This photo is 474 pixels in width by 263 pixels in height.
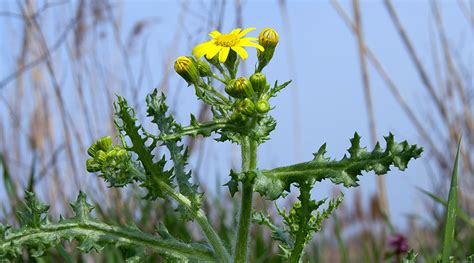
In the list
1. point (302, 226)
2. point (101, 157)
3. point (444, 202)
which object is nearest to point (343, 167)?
point (302, 226)

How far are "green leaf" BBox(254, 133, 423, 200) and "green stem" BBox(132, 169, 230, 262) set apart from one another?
160 mm

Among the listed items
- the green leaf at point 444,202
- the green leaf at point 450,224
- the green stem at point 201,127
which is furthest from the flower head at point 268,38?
the green leaf at point 444,202

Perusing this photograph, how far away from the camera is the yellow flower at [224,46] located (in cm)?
A: 135

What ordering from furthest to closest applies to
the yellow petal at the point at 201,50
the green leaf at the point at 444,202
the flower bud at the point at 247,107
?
the green leaf at the point at 444,202 → the yellow petal at the point at 201,50 → the flower bud at the point at 247,107

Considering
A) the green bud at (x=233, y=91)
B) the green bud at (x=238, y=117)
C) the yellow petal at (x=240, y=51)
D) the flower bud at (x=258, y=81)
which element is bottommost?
the green bud at (x=238, y=117)

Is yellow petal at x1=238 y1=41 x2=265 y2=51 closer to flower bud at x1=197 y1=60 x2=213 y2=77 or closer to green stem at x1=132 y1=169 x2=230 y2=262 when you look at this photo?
flower bud at x1=197 y1=60 x2=213 y2=77

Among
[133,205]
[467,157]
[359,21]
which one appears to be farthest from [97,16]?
[467,157]

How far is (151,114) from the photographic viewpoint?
1427 millimetres

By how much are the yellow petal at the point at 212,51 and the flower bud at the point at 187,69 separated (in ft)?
0.15

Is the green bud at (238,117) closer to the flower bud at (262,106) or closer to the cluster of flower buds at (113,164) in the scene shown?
the flower bud at (262,106)

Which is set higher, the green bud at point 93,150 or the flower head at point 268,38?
the flower head at point 268,38

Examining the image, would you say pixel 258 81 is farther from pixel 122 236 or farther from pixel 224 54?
pixel 122 236

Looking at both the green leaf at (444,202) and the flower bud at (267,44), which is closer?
the flower bud at (267,44)

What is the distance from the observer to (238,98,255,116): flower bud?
126cm
